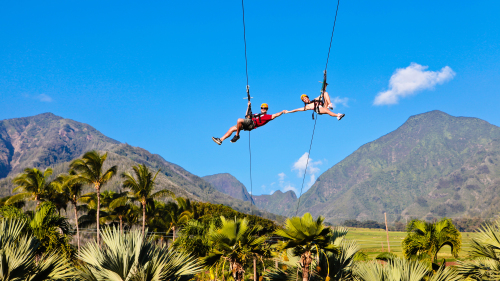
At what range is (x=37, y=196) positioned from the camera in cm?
3650

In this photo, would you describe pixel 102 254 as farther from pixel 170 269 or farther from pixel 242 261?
pixel 242 261

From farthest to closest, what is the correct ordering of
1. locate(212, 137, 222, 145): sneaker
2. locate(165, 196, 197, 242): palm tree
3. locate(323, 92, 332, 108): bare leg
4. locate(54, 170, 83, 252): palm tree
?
locate(165, 196, 197, 242): palm tree, locate(54, 170, 83, 252): palm tree, locate(212, 137, 222, 145): sneaker, locate(323, 92, 332, 108): bare leg

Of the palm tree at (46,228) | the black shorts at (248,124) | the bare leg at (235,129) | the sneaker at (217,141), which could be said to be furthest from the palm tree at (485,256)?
the palm tree at (46,228)

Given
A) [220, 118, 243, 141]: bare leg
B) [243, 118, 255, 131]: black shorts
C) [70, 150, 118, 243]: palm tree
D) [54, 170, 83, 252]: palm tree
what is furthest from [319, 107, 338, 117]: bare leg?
[54, 170, 83, 252]: palm tree

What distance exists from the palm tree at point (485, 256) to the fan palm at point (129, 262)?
366 inches

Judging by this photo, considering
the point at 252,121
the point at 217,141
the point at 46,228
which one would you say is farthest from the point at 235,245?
the point at 46,228

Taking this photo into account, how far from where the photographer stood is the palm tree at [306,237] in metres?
12.0

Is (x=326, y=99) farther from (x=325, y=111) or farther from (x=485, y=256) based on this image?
(x=485, y=256)

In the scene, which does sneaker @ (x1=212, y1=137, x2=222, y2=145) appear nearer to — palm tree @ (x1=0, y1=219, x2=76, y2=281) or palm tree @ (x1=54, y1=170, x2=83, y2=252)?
palm tree @ (x1=0, y1=219, x2=76, y2=281)

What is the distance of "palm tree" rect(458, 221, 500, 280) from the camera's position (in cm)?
1130

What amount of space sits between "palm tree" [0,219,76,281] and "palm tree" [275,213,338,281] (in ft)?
21.7

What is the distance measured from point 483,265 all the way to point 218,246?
30.3ft

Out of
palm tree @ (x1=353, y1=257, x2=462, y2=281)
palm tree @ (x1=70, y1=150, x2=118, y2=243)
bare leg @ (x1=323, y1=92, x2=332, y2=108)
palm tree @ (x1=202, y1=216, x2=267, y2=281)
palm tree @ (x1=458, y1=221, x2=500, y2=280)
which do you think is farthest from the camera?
palm tree @ (x1=70, y1=150, x2=118, y2=243)

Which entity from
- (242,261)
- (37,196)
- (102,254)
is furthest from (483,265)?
(37,196)
